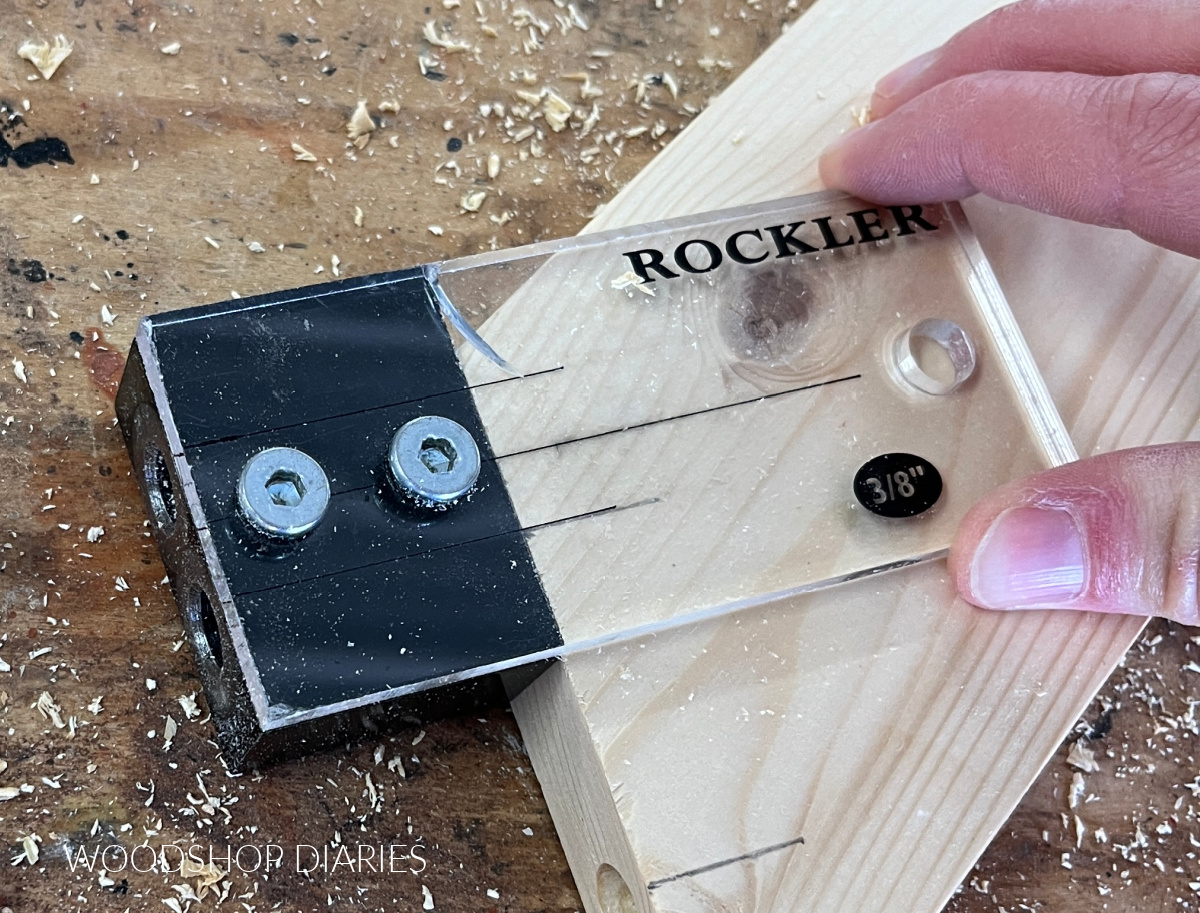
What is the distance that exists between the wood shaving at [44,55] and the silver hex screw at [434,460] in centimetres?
58

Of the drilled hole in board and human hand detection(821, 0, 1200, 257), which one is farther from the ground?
human hand detection(821, 0, 1200, 257)

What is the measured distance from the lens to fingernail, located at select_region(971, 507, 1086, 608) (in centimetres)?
87

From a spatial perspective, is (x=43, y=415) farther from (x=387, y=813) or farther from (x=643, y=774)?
(x=643, y=774)

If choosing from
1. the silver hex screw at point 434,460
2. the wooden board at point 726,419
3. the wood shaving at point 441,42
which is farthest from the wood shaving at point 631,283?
the wood shaving at point 441,42

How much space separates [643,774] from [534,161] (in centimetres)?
67

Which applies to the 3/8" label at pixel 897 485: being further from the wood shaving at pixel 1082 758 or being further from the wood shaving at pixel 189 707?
the wood shaving at pixel 189 707

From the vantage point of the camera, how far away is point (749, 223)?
997 millimetres

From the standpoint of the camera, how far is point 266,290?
1.07 meters

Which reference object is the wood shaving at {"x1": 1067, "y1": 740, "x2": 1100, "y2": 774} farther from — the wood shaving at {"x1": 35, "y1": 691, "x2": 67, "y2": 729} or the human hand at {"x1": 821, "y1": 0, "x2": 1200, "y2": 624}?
the wood shaving at {"x1": 35, "y1": 691, "x2": 67, "y2": 729}

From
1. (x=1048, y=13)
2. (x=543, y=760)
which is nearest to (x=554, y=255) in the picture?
(x=543, y=760)

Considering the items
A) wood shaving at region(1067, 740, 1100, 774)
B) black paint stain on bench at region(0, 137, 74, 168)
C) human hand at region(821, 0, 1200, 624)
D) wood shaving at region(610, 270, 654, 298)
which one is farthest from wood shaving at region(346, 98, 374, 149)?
wood shaving at region(1067, 740, 1100, 774)

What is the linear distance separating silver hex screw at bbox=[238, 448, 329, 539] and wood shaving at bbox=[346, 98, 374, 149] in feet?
1.54

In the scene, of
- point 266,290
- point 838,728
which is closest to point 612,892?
point 838,728

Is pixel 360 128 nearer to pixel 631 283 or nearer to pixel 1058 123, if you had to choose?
pixel 631 283
